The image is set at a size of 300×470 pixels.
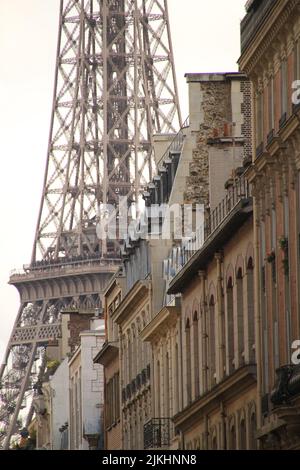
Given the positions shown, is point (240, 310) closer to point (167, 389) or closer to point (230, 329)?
point (230, 329)

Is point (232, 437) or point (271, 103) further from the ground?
point (271, 103)

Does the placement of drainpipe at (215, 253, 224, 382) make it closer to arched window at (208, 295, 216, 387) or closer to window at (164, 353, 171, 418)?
arched window at (208, 295, 216, 387)

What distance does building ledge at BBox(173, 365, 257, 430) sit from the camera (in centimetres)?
5197

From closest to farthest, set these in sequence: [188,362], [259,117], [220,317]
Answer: [259,117], [220,317], [188,362]

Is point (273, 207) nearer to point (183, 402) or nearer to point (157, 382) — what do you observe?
point (183, 402)

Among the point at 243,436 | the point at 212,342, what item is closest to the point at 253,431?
the point at 243,436

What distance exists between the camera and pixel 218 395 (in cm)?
5566

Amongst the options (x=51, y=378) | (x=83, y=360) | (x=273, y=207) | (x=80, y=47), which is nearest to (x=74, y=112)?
(x=80, y=47)

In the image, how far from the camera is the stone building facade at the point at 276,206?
1802 inches

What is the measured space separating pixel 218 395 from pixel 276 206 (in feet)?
27.2

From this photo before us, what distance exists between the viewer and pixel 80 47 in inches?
6934

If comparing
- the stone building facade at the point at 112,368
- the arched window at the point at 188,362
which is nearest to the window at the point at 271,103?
the arched window at the point at 188,362

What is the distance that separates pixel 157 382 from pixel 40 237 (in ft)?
331

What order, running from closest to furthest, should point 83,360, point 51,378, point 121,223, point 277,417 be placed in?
point 277,417 < point 83,360 < point 51,378 < point 121,223
